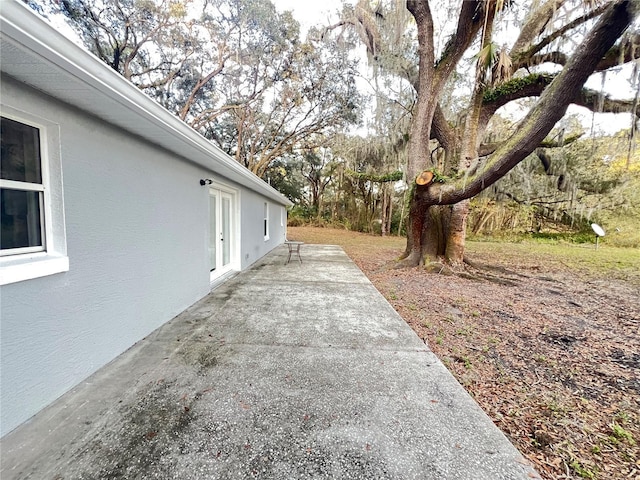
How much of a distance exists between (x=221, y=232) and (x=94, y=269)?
2975mm

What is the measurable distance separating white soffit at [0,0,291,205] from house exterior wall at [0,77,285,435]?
0.15 meters

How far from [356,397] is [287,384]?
1.80 ft

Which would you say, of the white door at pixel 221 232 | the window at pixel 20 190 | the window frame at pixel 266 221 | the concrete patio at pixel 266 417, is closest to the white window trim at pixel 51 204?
the window at pixel 20 190

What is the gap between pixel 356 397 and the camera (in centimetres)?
189

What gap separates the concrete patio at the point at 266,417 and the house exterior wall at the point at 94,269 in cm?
22

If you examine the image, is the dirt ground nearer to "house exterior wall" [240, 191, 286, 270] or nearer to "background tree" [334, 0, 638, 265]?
"background tree" [334, 0, 638, 265]

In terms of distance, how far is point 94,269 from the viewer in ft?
6.95

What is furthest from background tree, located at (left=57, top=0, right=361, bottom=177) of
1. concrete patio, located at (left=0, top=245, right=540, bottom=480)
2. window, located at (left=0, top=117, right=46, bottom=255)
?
concrete patio, located at (left=0, top=245, right=540, bottom=480)

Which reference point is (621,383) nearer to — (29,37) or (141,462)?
(141,462)

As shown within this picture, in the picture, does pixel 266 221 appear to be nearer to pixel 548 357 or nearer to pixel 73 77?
pixel 73 77

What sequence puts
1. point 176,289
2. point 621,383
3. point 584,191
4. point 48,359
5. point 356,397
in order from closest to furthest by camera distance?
1. point 48,359
2. point 356,397
3. point 621,383
4. point 176,289
5. point 584,191

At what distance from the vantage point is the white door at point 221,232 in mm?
4773

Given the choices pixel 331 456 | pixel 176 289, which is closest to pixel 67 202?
pixel 176 289

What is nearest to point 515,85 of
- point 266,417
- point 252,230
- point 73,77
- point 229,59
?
point 252,230
